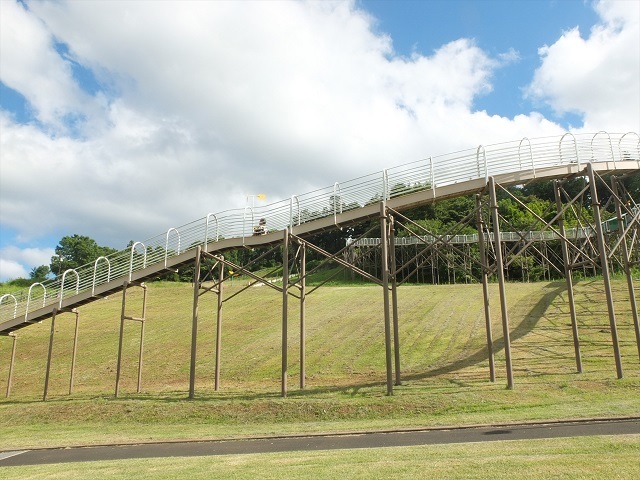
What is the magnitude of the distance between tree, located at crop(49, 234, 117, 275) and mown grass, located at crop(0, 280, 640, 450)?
72081 mm

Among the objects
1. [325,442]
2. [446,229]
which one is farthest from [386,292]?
[446,229]

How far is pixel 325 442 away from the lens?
11.7 meters

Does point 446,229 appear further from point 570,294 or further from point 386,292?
point 386,292

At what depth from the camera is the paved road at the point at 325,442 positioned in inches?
424

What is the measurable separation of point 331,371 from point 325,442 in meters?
12.2

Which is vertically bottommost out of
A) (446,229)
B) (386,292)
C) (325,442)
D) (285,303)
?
(325,442)

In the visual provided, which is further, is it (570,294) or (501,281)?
(570,294)

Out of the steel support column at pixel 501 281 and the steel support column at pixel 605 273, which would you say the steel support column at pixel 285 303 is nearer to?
the steel support column at pixel 501 281

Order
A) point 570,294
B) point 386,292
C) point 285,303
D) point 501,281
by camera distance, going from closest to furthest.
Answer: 1. point 501,281
2. point 386,292
3. point 285,303
4. point 570,294

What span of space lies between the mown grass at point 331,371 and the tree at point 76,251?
2838 inches

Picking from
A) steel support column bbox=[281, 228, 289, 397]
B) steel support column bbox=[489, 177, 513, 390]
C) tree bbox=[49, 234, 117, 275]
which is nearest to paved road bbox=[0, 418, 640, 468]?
steel support column bbox=[489, 177, 513, 390]

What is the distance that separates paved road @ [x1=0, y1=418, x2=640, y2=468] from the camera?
1077 cm

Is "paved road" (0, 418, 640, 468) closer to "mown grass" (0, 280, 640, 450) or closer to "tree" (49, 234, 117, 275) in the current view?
"mown grass" (0, 280, 640, 450)

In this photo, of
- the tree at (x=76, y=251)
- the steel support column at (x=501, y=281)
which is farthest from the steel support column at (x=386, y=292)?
the tree at (x=76, y=251)
